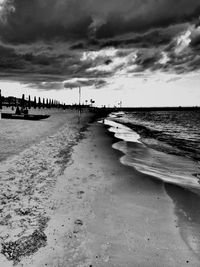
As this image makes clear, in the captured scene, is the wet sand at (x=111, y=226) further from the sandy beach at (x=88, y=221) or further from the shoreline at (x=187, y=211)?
the shoreline at (x=187, y=211)

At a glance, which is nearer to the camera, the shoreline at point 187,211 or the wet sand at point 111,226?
the wet sand at point 111,226

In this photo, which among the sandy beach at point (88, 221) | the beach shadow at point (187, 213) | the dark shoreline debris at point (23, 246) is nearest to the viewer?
the dark shoreline debris at point (23, 246)

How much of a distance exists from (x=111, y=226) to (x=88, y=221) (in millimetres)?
536

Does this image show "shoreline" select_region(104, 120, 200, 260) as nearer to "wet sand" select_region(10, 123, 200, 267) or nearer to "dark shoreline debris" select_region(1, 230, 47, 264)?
"wet sand" select_region(10, 123, 200, 267)

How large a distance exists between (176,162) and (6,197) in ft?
29.9

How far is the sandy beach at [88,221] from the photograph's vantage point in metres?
3.87

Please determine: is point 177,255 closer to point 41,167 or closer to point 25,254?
point 25,254

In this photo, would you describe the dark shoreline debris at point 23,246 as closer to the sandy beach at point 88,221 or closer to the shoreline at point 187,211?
the sandy beach at point 88,221

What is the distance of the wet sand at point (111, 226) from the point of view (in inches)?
152

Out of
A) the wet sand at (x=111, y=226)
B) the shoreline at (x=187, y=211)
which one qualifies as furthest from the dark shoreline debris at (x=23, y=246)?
the shoreline at (x=187, y=211)

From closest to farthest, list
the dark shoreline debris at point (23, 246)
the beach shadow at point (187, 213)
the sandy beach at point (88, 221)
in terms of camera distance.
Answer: the dark shoreline debris at point (23, 246) → the sandy beach at point (88, 221) → the beach shadow at point (187, 213)

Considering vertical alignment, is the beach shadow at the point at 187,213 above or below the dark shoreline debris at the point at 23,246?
below

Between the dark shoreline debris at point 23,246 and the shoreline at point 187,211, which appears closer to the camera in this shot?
the dark shoreline debris at point 23,246

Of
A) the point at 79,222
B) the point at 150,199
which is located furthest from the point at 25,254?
the point at 150,199
